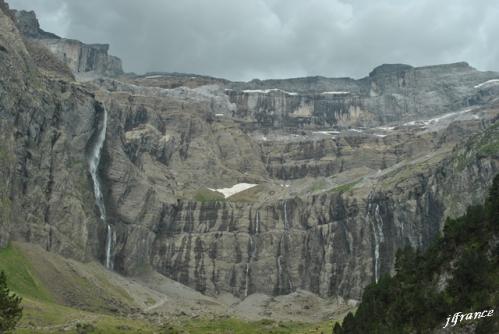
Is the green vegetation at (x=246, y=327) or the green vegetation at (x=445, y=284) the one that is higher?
the green vegetation at (x=445, y=284)

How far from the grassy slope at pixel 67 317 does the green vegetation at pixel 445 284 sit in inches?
2600

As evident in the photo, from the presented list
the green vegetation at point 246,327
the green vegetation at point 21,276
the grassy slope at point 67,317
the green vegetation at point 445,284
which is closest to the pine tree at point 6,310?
the green vegetation at point 445,284

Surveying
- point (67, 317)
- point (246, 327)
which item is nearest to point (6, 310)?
point (67, 317)

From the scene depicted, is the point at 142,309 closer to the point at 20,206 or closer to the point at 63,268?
the point at 63,268

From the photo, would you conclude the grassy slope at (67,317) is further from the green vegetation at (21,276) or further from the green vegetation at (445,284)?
the green vegetation at (445,284)

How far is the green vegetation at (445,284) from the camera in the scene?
231 ft

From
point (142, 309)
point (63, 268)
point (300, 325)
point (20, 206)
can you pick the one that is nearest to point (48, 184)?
point (20, 206)

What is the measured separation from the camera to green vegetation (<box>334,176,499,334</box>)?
231 feet

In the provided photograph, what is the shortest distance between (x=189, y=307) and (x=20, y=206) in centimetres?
5836

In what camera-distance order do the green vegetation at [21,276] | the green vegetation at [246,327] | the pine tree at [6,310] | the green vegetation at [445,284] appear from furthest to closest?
the green vegetation at [246,327] → the green vegetation at [21,276] → the green vegetation at [445,284] → the pine tree at [6,310]

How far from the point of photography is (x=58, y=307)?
156 meters

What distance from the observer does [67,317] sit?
487 feet

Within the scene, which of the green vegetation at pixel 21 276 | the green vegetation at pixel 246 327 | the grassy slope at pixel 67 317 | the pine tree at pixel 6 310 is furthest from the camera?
the green vegetation at pixel 246 327

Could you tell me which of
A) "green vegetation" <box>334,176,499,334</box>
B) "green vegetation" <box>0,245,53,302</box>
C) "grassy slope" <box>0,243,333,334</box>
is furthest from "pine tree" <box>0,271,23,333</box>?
"green vegetation" <box>0,245,53,302</box>
